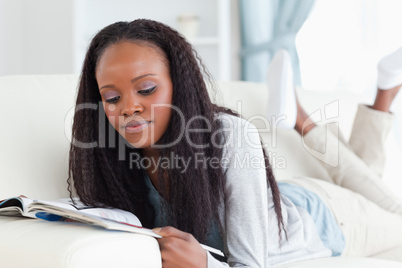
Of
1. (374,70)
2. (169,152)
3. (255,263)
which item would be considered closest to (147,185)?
(169,152)

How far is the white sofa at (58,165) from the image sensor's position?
1006mm

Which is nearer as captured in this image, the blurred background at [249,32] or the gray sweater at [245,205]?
the gray sweater at [245,205]

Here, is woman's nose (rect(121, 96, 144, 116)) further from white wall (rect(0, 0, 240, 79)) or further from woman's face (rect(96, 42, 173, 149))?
white wall (rect(0, 0, 240, 79))

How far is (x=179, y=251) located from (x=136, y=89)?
437 millimetres

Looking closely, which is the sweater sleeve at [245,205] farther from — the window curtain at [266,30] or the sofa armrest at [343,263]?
the window curtain at [266,30]

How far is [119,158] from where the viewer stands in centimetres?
161

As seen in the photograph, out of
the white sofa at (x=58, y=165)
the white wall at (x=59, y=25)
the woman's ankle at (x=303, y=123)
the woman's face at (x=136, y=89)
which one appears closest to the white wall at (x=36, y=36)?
the white wall at (x=59, y=25)

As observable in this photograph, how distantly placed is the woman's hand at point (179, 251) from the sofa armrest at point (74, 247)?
2cm

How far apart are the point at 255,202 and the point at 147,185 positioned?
393 mm

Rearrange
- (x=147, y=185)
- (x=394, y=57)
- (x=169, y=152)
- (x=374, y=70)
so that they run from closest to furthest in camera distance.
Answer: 1. (x=169, y=152)
2. (x=147, y=185)
3. (x=394, y=57)
4. (x=374, y=70)

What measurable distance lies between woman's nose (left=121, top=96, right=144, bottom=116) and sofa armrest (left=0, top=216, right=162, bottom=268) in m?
0.34

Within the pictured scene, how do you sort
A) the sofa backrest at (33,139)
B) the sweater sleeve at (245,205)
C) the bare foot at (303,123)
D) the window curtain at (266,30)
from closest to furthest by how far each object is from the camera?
the sweater sleeve at (245,205)
the sofa backrest at (33,139)
the bare foot at (303,123)
the window curtain at (266,30)

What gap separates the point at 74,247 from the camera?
97 cm

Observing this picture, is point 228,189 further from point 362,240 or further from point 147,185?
point 362,240
